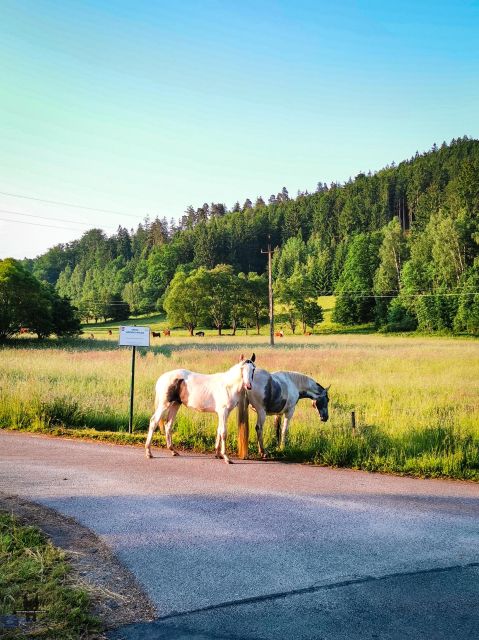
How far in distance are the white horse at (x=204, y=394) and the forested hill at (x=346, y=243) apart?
73.6 m

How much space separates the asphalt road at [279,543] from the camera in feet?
14.0

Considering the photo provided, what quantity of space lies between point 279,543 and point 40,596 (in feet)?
8.49

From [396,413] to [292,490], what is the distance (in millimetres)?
7000

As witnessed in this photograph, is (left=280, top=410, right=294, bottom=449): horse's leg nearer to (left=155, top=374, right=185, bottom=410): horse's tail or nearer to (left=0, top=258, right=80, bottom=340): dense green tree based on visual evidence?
(left=155, top=374, right=185, bottom=410): horse's tail

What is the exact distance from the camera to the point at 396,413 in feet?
46.6

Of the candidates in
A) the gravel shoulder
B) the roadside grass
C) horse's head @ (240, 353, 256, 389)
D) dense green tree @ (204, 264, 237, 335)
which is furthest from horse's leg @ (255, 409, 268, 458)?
dense green tree @ (204, 264, 237, 335)

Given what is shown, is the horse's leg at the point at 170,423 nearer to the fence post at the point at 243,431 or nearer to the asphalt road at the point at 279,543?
the asphalt road at the point at 279,543

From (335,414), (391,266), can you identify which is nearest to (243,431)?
(335,414)

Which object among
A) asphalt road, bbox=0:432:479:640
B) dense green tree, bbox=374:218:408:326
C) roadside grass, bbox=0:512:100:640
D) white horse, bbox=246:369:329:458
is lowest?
asphalt road, bbox=0:432:479:640

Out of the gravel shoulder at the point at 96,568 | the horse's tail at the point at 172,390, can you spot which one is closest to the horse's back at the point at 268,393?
the horse's tail at the point at 172,390

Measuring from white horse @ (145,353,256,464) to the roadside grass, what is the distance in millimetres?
5279

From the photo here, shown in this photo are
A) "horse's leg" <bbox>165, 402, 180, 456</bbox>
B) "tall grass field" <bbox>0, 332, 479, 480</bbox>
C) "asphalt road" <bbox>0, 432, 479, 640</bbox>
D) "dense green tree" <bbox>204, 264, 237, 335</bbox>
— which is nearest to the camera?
"asphalt road" <bbox>0, 432, 479, 640</bbox>

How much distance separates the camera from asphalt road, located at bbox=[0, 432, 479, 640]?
4.28m

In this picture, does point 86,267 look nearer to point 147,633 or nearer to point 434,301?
point 434,301
